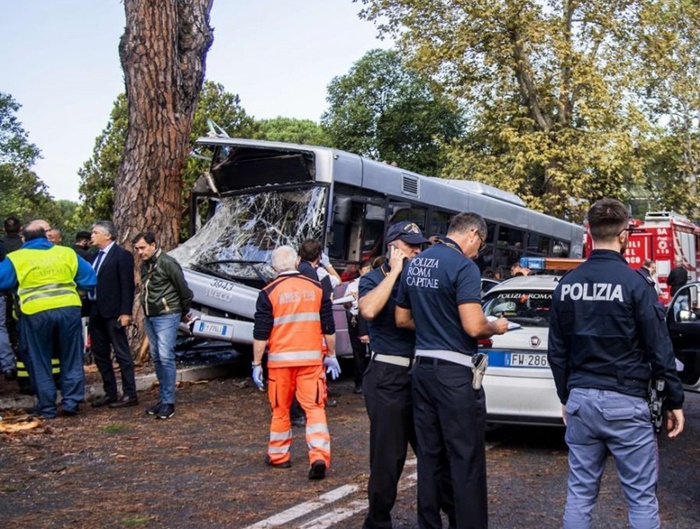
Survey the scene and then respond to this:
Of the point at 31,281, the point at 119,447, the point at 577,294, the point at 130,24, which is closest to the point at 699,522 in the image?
the point at 577,294

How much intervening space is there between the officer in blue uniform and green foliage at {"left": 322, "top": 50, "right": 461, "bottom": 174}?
43.7 m

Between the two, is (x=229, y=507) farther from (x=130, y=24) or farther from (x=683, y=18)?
(x=683, y=18)

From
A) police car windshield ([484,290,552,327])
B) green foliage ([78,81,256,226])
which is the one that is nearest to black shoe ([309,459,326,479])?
police car windshield ([484,290,552,327])

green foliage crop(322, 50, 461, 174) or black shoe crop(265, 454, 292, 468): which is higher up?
green foliage crop(322, 50, 461, 174)

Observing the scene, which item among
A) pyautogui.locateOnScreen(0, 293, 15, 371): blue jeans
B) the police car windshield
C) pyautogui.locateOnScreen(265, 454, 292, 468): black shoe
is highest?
the police car windshield

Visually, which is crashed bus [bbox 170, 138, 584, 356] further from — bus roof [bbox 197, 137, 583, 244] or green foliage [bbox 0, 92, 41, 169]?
green foliage [bbox 0, 92, 41, 169]

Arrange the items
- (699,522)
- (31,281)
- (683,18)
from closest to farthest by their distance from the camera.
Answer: (699,522) → (31,281) → (683,18)

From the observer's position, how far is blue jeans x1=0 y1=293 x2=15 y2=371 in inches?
421

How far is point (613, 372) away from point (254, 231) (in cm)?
843

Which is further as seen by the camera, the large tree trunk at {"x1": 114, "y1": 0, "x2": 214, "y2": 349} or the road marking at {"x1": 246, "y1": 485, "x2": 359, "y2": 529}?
the large tree trunk at {"x1": 114, "y1": 0, "x2": 214, "y2": 349}

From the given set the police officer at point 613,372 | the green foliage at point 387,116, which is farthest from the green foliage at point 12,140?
the police officer at point 613,372

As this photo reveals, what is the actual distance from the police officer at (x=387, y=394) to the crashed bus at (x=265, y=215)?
20.7ft

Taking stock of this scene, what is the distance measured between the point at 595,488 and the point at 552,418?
3.45 metres

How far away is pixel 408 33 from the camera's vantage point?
95.1ft
